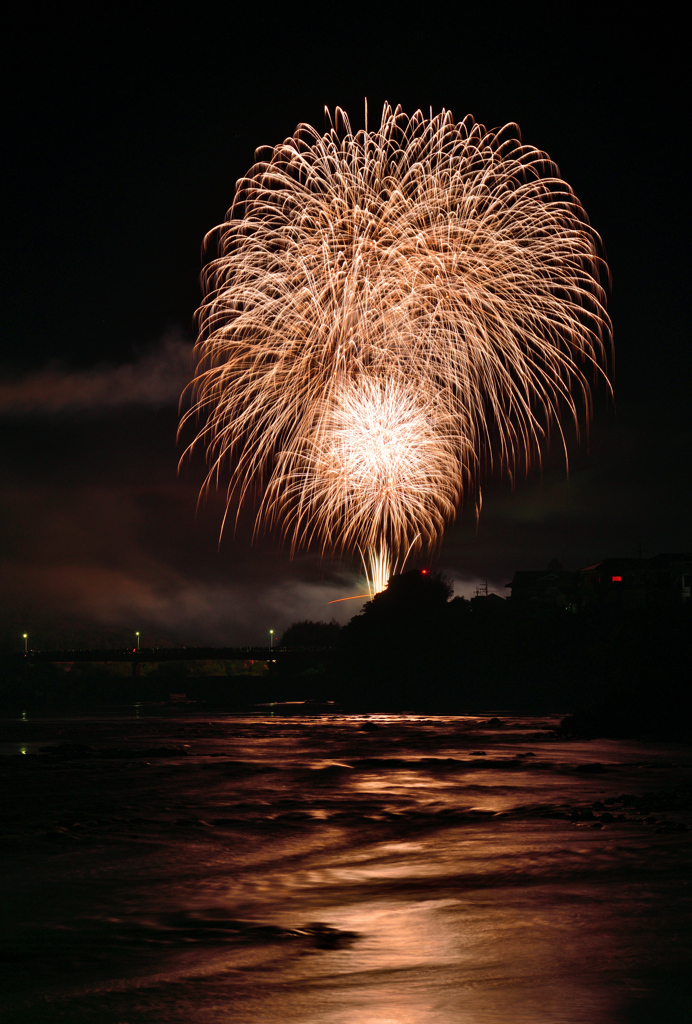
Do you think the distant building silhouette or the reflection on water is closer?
the reflection on water

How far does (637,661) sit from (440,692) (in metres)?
50.6

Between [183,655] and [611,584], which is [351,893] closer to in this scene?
[611,584]

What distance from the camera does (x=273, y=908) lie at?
24719 millimetres

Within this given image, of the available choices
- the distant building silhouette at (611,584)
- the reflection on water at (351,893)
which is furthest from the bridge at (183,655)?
the reflection on water at (351,893)

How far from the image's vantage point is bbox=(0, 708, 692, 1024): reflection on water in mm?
16766

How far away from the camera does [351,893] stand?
25953 mm

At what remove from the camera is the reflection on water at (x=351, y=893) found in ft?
55.0

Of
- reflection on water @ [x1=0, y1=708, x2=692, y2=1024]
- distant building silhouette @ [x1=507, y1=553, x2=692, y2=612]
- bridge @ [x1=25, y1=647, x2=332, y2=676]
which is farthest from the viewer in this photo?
bridge @ [x1=25, y1=647, x2=332, y2=676]

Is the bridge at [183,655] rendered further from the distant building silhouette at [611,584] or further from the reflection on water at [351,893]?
the reflection on water at [351,893]

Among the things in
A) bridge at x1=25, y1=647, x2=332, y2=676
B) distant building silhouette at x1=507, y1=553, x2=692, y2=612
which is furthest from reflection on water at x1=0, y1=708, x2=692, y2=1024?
bridge at x1=25, y1=647, x2=332, y2=676

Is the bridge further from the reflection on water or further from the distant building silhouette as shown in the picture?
the reflection on water

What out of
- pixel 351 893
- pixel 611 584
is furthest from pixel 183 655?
pixel 351 893

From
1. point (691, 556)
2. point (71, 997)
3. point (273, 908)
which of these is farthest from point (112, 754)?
point (691, 556)

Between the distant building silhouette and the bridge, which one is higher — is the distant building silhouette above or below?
above
